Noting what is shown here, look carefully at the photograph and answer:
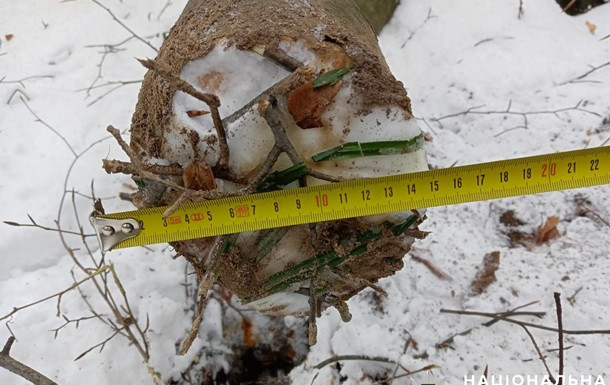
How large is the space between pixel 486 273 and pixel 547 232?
367 millimetres

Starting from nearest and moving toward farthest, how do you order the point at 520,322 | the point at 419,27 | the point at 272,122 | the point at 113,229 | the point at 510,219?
the point at 272,122
the point at 113,229
the point at 520,322
the point at 510,219
the point at 419,27

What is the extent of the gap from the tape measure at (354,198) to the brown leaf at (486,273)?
0.77 metres

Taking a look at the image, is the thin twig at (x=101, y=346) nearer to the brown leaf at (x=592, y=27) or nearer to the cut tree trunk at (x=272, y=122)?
the cut tree trunk at (x=272, y=122)

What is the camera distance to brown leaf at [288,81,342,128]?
1282 millimetres

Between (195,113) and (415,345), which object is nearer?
(195,113)

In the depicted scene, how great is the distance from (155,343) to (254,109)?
4.03ft

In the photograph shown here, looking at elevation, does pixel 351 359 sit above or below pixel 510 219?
below

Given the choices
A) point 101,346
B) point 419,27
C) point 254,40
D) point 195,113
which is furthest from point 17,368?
point 419,27

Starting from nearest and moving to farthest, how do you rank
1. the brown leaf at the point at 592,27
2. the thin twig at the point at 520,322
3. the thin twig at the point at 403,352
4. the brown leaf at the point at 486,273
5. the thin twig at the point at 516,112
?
the thin twig at the point at 520,322
the thin twig at the point at 403,352
the brown leaf at the point at 486,273
the thin twig at the point at 516,112
the brown leaf at the point at 592,27

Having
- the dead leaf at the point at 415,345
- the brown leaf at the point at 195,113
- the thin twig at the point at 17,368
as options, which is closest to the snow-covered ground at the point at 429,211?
the dead leaf at the point at 415,345

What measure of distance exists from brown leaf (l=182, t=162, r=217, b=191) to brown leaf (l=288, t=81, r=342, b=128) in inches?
10.9

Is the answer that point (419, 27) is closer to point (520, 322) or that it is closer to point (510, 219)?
point (510, 219)

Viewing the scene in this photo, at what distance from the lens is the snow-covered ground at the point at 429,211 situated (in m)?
2.03

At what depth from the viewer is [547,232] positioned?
2291mm
